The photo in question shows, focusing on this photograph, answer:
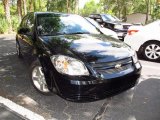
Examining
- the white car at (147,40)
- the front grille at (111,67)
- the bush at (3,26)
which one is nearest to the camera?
the front grille at (111,67)

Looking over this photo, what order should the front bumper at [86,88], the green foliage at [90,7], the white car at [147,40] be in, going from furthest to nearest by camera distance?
Answer: the green foliage at [90,7], the white car at [147,40], the front bumper at [86,88]

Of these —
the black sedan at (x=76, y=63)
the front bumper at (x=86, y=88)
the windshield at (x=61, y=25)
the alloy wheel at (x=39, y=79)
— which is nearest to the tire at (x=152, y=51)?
the windshield at (x=61, y=25)

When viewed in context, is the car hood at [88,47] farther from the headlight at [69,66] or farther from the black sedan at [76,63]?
the headlight at [69,66]

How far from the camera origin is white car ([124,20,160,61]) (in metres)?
7.05

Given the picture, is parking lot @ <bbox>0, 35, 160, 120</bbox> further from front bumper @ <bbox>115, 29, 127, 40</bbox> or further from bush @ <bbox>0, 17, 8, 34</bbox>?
bush @ <bbox>0, 17, 8, 34</bbox>

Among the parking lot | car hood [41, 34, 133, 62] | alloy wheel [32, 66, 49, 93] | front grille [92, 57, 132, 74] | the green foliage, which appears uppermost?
the green foliage

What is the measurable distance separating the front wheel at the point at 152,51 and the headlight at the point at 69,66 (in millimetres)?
4203

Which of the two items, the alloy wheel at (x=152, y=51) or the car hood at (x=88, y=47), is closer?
the car hood at (x=88, y=47)

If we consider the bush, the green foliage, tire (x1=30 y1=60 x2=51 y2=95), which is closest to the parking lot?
tire (x1=30 y1=60 x2=51 y2=95)

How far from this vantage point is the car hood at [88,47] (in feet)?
12.3

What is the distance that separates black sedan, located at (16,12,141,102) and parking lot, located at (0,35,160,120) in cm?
28

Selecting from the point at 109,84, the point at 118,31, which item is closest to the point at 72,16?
the point at 109,84

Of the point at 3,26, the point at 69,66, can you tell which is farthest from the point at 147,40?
the point at 3,26

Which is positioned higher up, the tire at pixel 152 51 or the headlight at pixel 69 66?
the headlight at pixel 69 66
